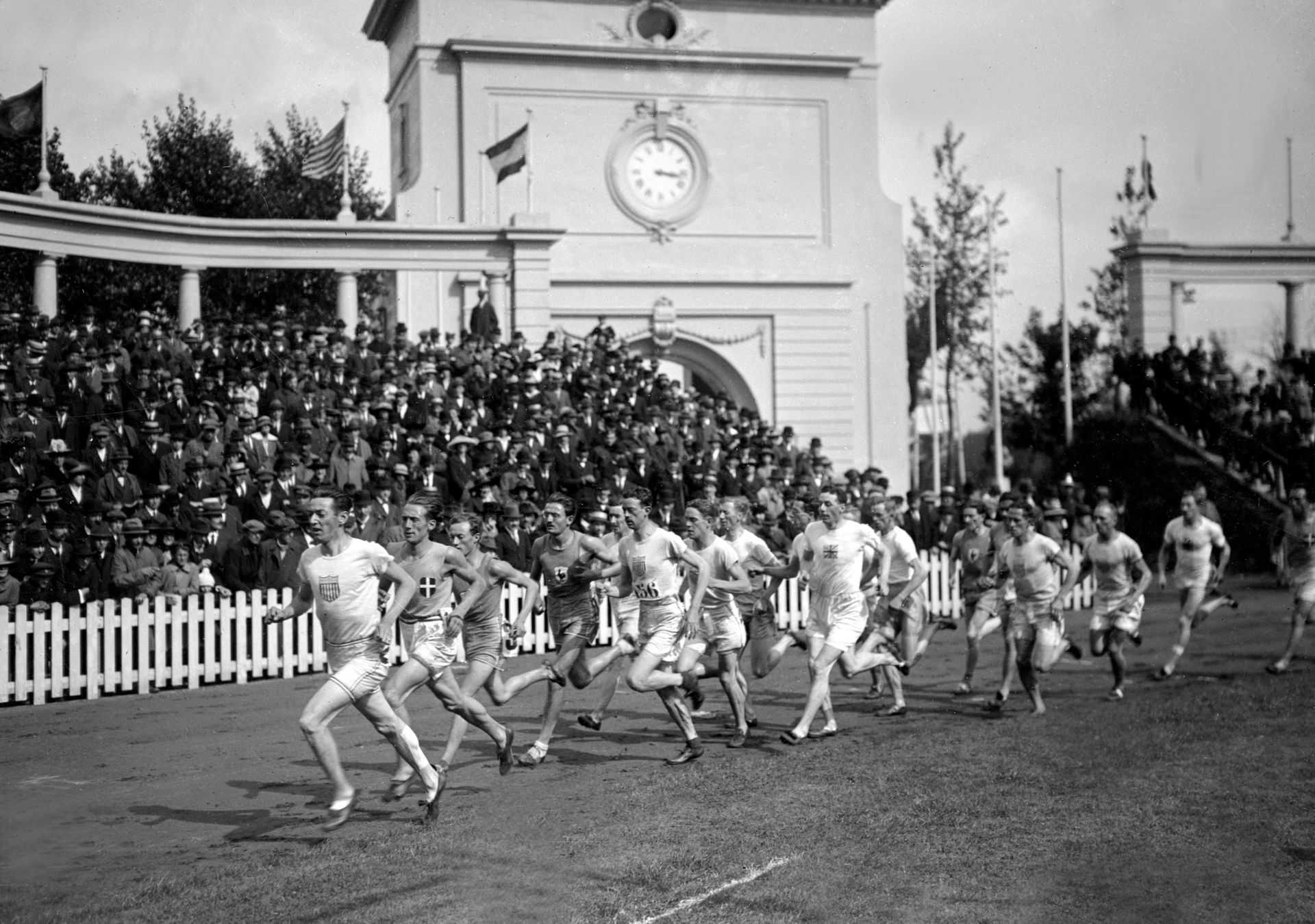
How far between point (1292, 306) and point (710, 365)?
44.0 ft

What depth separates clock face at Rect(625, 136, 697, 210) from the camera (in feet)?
117

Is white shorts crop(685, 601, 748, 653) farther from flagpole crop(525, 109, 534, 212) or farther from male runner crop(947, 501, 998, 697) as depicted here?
A: flagpole crop(525, 109, 534, 212)

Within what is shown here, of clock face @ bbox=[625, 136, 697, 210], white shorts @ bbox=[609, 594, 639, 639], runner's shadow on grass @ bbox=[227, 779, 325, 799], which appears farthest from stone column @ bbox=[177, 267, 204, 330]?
runner's shadow on grass @ bbox=[227, 779, 325, 799]

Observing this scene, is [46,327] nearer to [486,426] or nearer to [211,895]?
[486,426]

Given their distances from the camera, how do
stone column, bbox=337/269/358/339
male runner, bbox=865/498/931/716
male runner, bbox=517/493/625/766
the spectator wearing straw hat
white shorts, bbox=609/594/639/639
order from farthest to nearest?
stone column, bbox=337/269/358/339, the spectator wearing straw hat, male runner, bbox=865/498/931/716, white shorts, bbox=609/594/639/639, male runner, bbox=517/493/625/766

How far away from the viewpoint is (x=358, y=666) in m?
10.1

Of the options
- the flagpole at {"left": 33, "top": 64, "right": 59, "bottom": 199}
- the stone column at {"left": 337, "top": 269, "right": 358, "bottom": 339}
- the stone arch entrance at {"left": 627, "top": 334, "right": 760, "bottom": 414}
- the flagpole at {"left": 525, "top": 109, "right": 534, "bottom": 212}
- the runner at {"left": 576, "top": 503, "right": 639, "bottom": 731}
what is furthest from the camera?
the stone arch entrance at {"left": 627, "top": 334, "right": 760, "bottom": 414}

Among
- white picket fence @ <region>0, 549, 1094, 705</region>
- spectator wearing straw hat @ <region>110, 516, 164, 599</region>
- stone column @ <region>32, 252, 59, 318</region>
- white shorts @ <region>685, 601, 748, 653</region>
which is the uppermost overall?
stone column @ <region>32, 252, 59, 318</region>

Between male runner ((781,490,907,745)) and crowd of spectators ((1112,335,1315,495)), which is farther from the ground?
crowd of spectators ((1112,335,1315,495))

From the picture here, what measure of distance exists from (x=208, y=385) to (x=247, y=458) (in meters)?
2.52

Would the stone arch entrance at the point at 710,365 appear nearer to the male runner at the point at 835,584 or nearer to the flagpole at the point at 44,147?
the flagpole at the point at 44,147

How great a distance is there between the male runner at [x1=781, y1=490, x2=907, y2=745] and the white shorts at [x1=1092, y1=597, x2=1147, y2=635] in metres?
3.37

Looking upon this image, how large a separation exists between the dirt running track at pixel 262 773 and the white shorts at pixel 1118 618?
755 mm

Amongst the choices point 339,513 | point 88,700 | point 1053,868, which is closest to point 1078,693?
point 1053,868
